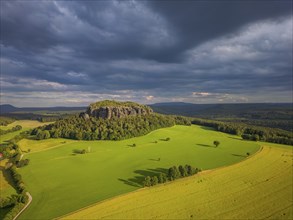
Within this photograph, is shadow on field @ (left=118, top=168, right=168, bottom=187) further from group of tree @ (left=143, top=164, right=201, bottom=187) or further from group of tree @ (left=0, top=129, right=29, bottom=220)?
group of tree @ (left=0, top=129, right=29, bottom=220)

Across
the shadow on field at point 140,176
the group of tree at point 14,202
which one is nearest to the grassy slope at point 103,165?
the shadow on field at point 140,176

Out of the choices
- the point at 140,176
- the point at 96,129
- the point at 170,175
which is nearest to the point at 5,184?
the point at 140,176

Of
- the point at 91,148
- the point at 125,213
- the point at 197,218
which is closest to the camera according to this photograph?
the point at 197,218

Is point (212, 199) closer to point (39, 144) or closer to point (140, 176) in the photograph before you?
point (140, 176)

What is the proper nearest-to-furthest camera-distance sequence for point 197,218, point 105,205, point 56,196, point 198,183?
1. point 197,218
2. point 105,205
3. point 56,196
4. point 198,183

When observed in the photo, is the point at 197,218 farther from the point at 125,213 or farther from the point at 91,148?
the point at 91,148


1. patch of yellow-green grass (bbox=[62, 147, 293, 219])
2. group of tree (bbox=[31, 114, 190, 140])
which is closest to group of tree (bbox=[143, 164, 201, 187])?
patch of yellow-green grass (bbox=[62, 147, 293, 219])

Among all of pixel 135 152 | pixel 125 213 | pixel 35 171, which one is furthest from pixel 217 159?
pixel 35 171
